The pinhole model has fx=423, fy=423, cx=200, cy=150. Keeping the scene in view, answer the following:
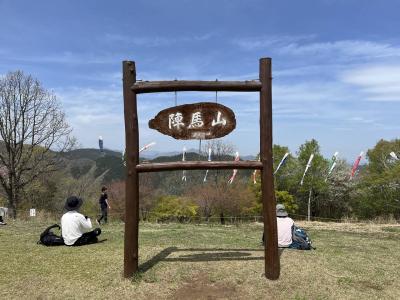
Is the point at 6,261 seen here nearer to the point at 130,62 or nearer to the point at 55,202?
the point at 130,62

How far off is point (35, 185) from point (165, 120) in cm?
2721

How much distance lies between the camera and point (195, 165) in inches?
234

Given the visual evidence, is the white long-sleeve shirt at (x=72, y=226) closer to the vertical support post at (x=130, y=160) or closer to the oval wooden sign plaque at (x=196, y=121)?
the vertical support post at (x=130, y=160)

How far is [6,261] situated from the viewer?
22.4ft

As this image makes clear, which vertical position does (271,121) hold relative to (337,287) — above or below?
above

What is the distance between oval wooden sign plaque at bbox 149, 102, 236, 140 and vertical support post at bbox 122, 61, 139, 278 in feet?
1.09

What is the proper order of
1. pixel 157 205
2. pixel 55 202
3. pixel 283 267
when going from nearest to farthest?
pixel 283 267, pixel 157 205, pixel 55 202

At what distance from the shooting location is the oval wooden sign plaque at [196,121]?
6.07m

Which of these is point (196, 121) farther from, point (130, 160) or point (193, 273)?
point (193, 273)

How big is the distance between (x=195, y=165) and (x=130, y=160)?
0.92 m

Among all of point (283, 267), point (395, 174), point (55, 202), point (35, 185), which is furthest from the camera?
point (395, 174)

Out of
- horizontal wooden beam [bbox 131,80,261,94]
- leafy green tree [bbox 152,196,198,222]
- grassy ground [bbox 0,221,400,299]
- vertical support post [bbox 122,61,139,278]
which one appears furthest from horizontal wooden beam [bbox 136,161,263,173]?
leafy green tree [bbox 152,196,198,222]

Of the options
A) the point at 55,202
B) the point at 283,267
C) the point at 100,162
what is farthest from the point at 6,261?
the point at 100,162

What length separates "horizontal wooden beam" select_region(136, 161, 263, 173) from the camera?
5.94 metres
